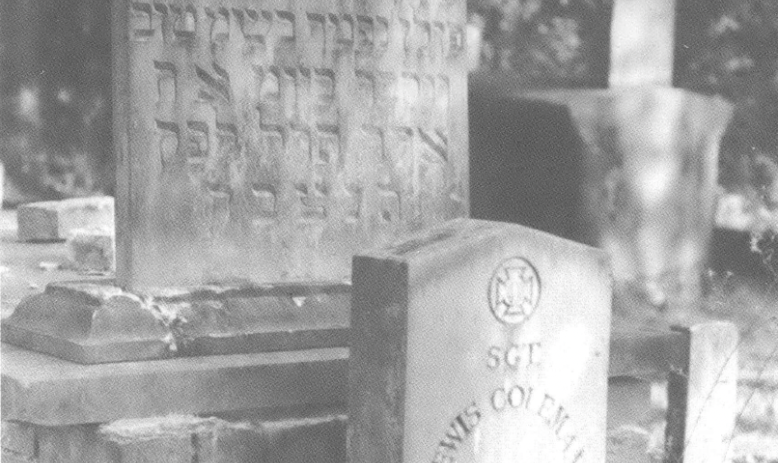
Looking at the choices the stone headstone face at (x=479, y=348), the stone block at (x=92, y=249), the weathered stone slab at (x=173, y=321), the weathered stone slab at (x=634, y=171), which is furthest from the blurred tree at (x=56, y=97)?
the stone headstone face at (x=479, y=348)

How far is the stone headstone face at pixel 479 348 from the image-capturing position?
315cm

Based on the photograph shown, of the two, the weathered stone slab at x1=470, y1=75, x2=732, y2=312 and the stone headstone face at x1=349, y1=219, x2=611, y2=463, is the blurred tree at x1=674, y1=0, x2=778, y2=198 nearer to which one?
the weathered stone slab at x1=470, y1=75, x2=732, y2=312

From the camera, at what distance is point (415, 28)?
4.16 meters

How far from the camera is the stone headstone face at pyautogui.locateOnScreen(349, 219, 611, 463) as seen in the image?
10.3 ft

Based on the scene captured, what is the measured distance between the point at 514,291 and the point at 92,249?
3301mm

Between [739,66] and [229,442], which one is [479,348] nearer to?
[229,442]

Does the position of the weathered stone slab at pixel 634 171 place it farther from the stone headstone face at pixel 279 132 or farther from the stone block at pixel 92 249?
the stone headstone face at pixel 279 132

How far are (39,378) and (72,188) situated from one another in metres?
6.52

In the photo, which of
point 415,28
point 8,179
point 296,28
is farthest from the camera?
point 8,179

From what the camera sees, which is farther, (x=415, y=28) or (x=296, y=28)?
(x=415, y=28)

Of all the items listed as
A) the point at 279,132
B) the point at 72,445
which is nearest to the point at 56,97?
the point at 279,132

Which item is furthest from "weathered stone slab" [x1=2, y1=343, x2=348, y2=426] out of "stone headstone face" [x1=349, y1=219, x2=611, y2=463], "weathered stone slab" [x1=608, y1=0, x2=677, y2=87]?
"weathered stone slab" [x1=608, y1=0, x2=677, y2=87]

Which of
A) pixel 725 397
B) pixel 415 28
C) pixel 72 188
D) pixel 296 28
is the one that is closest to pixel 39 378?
pixel 296 28

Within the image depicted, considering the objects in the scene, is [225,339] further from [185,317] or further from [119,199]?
[119,199]
